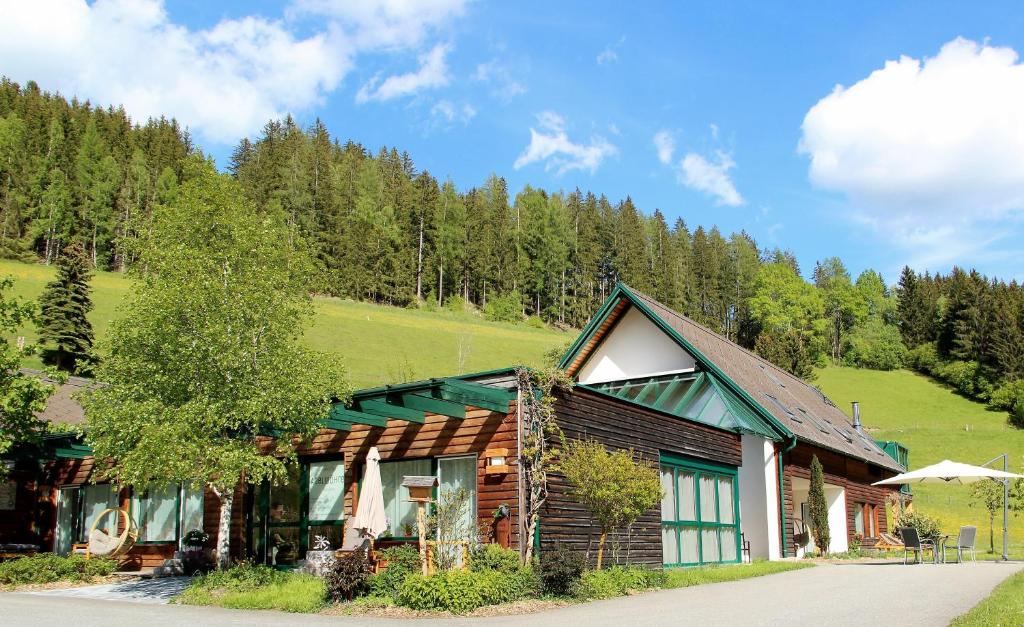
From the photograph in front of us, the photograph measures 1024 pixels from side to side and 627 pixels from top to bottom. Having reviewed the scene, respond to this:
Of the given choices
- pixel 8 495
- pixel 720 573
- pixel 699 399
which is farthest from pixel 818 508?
pixel 8 495

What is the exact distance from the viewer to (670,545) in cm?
1577

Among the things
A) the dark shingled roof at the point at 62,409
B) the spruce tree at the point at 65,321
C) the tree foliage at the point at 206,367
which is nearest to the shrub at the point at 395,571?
the tree foliage at the point at 206,367

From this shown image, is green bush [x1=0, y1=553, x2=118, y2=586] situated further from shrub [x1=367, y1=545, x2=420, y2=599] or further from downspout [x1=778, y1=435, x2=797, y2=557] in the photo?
downspout [x1=778, y1=435, x2=797, y2=557]

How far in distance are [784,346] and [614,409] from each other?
50.2 m

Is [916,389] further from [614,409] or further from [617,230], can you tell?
[614,409]

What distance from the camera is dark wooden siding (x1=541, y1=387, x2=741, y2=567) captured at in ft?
41.4

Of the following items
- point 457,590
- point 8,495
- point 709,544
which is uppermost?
point 8,495

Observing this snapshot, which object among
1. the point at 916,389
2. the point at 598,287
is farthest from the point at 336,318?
the point at 916,389

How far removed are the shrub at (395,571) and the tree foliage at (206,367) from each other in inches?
108

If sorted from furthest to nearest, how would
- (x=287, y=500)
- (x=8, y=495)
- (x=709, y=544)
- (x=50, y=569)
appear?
(x=8, y=495) < (x=709, y=544) < (x=287, y=500) < (x=50, y=569)

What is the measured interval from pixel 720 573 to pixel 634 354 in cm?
953

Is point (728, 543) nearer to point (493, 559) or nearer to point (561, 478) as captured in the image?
point (561, 478)

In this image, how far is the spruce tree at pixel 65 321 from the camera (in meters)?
36.2

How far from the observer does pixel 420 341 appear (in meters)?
59.2
